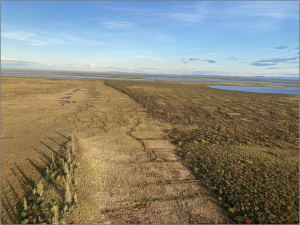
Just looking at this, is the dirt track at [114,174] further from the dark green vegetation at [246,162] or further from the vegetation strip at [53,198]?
the dark green vegetation at [246,162]

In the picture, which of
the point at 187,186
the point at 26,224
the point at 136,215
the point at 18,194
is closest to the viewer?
the point at 26,224

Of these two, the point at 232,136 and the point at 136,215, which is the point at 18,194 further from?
the point at 232,136

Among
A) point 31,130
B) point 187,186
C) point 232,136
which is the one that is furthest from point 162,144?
point 31,130

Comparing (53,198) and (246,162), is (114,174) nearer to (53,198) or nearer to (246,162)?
(53,198)

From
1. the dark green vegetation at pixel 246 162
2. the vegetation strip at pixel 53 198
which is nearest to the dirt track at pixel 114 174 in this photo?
the vegetation strip at pixel 53 198

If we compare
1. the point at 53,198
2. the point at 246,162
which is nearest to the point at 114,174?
the point at 53,198
